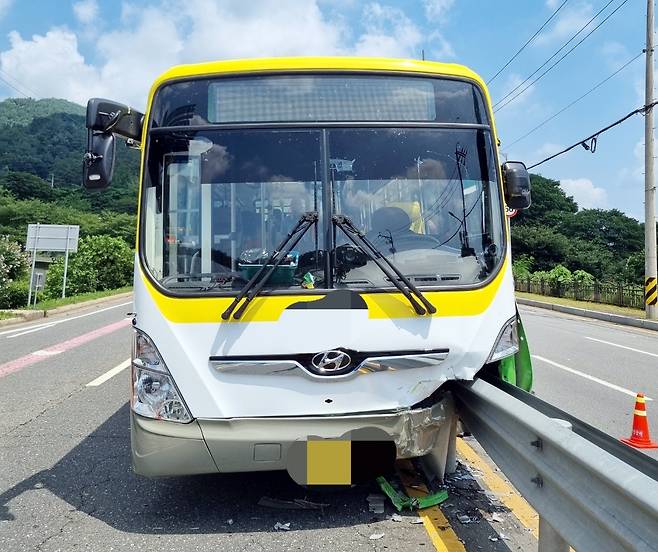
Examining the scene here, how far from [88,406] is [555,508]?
17.7 ft

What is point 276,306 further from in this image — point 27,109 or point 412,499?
point 27,109

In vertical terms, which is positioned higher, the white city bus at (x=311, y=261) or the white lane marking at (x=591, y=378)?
the white city bus at (x=311, y=261)

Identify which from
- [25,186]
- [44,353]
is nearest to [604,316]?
[44,353]

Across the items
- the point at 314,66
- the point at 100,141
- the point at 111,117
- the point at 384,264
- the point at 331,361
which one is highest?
the point at 314,66

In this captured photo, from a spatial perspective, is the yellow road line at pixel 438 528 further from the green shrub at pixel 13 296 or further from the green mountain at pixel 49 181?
the green mountain at pixel 49 181

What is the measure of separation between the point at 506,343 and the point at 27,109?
6015 inches

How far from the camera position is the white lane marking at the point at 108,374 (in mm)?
7504

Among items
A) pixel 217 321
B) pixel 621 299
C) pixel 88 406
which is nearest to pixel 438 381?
pixel 217 321

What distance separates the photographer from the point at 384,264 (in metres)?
3.21

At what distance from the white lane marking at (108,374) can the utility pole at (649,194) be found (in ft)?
52.4

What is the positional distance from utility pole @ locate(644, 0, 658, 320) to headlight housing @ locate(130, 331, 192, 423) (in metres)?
18.3

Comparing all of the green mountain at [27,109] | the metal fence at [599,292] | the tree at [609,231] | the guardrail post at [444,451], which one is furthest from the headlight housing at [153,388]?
the green mountain at [27,109]

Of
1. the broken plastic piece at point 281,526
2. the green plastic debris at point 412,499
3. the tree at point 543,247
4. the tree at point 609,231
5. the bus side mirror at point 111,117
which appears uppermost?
the tree at point 609,231

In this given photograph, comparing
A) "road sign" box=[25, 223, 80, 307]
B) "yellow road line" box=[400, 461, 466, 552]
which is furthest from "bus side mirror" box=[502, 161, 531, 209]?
"road sign" box=[25, 223, 80, 307]
